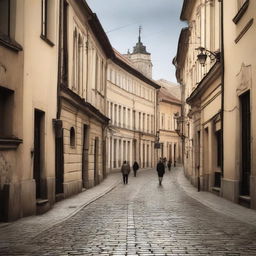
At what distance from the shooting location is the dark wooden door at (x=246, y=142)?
1909cm

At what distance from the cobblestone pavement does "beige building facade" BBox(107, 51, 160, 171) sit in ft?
116

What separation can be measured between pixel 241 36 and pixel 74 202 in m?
7.98

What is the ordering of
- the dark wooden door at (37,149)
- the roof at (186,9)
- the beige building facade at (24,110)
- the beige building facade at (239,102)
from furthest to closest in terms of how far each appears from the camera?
the roof at (186,9), the dark wooden door at (37,149), the beige building facade at (239,102), the beige building facade at (24,110)

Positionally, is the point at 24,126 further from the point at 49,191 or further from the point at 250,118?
the point at 250,118

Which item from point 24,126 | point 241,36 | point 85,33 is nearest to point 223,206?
point 241,36

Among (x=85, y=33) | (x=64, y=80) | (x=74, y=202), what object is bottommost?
(x=74, y=202)

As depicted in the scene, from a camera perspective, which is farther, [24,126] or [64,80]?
[64,80]

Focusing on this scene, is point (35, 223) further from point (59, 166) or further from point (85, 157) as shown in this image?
point (85, 157)

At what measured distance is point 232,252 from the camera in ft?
31.4

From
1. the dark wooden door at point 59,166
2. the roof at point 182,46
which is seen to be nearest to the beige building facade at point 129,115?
the roof at point 182,46

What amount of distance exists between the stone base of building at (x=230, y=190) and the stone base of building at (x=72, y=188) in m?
5.93

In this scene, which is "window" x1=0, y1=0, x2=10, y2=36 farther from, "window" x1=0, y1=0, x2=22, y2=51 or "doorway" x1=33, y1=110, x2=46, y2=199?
"doorway" x1=33, y1=110, x2=46, y2=199

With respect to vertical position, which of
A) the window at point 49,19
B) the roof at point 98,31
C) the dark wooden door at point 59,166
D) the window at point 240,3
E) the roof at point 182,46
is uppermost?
the roof at point 182,46

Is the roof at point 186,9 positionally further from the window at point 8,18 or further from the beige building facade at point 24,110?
the window at point 8,18
